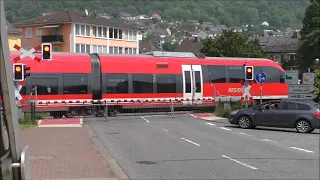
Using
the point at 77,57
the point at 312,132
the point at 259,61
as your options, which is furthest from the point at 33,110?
the point at 259,61

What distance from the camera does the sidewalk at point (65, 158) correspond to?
1073 cm

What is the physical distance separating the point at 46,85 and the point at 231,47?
4763cm

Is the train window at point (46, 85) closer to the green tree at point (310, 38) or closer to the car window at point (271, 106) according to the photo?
the car window at point (271, 106)

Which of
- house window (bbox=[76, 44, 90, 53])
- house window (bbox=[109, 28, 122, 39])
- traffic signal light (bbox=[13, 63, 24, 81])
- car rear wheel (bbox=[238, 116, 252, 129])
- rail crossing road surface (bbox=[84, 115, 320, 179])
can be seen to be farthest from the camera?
house window (bbox=[109, 28, 122, 39])

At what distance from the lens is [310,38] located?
7162cm

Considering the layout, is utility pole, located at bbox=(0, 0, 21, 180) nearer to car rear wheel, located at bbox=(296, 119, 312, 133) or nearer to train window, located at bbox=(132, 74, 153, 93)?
car rear wheel, located at bbox=(296, 119, 312, 133)

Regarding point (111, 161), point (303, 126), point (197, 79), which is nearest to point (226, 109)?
point (197, 79)

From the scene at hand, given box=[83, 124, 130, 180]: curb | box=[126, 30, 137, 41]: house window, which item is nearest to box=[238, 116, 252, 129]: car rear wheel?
box=[83, 124, 130, 180]: curb

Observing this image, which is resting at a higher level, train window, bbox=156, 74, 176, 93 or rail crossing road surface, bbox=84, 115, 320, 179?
train window, bbox=156, 74, 176, 93

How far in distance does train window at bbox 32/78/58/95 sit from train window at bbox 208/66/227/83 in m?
10.5

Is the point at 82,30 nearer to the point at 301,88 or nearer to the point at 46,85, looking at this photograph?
the point at 46,85

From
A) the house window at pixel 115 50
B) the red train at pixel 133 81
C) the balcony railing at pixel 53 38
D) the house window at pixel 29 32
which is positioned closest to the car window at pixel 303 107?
the red train at pixel 133 81

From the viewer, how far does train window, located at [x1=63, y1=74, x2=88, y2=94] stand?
104 ft

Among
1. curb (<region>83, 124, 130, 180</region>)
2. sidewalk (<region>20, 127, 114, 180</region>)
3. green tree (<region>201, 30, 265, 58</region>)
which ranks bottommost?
curb (<region>83, 124, 130, 180</region>)
